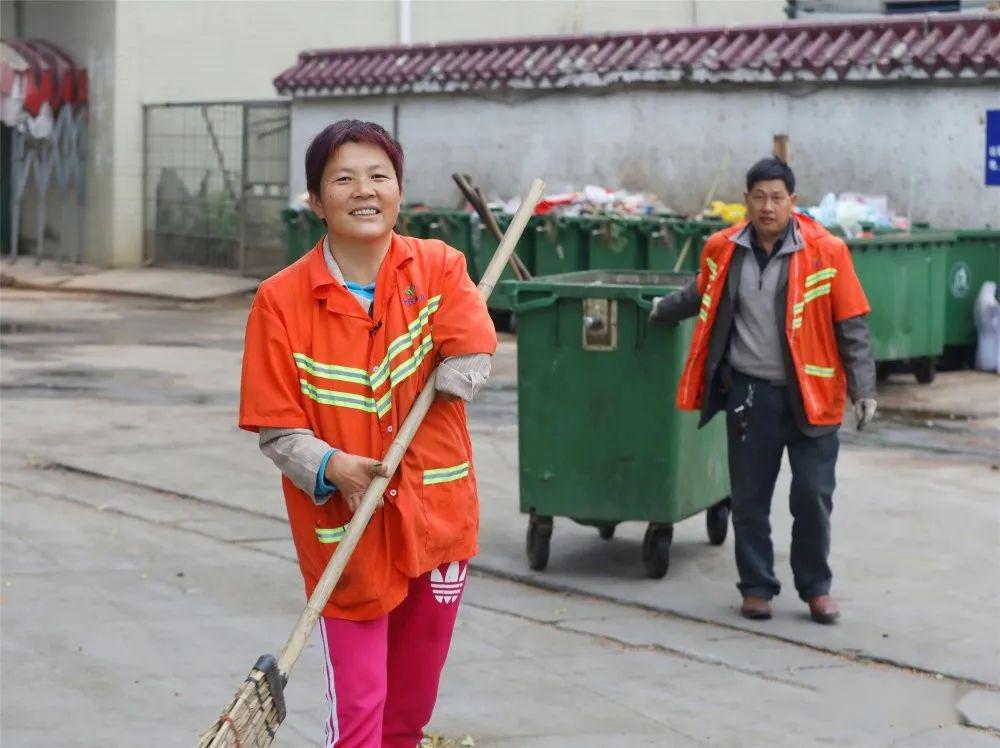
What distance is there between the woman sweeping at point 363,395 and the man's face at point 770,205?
2.93m

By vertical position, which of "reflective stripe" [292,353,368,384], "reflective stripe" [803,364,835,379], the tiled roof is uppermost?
the tiled roof

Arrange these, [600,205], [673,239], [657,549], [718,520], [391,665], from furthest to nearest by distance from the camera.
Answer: [600,205] < [673,239] < [718,520] < [657,549] < [391,665]

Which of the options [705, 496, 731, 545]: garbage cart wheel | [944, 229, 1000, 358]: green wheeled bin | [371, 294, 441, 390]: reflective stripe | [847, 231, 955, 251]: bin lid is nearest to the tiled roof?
[944, 229, 1000, 358]: green wheeled bin

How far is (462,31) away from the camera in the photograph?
2673 centimetres

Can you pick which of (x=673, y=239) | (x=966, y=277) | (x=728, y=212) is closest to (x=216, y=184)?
(x=673, y=239)

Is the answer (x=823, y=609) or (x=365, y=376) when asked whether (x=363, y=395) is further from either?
(x=823, y=609)

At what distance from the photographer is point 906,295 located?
45.3 feet

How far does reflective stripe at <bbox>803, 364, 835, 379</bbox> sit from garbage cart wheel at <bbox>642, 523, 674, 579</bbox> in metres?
1.12

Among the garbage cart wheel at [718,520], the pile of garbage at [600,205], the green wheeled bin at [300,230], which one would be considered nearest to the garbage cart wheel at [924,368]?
the pile of garbage at [600,205]

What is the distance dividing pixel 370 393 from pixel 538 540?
3.92 meters

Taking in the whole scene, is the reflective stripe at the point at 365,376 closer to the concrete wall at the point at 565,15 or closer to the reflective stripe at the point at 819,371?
the reflective stripe at the point at 819,371

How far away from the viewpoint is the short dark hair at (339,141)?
384cm

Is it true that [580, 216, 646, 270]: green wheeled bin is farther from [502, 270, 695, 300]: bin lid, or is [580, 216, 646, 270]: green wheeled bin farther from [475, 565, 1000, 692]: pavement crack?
[475, 565, 1000, 692]: pavement crack

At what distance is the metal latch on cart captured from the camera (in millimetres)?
7520
